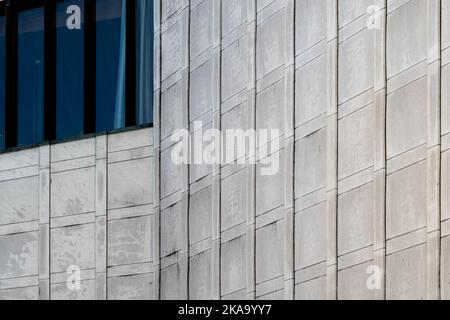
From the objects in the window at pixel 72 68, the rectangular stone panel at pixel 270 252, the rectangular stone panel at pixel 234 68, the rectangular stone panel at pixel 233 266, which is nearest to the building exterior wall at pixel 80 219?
the window at pixel 72 68

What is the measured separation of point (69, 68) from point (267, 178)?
993 cm

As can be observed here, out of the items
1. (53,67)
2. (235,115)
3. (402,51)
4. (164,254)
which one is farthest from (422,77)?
(53,67)

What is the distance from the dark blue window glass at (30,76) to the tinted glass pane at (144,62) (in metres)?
2.95

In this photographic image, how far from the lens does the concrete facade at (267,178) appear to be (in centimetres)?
3453

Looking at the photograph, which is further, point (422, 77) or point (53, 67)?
point (53, 67)

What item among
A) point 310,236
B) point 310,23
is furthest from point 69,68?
point 310,236

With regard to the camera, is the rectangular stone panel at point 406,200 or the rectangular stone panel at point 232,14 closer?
the rectangular stone panel at point 406,200

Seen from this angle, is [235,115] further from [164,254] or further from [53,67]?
[53,67]

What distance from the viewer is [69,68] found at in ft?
157

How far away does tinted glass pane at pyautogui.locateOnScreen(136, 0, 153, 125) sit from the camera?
46.4 metres

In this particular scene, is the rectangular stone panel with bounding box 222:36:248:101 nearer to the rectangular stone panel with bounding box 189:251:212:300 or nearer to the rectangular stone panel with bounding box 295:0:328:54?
the rectangular stone panel with bounding box 295:0:328:54

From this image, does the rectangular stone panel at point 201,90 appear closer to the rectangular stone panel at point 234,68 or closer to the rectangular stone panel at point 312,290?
A: the rectangular stone panel at point 234,68
